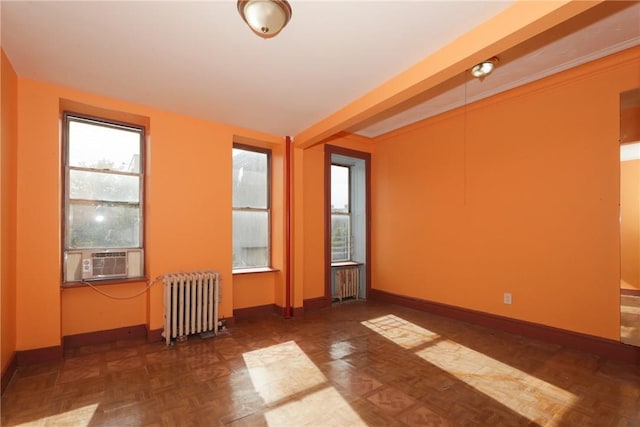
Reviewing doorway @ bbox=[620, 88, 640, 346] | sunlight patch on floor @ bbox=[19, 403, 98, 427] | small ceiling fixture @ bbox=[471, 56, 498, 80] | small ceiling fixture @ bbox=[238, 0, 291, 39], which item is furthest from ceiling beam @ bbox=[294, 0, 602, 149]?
sunlight patch on floor @ bbox=[19, 403, 98, 427]

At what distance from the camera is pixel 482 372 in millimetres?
2758

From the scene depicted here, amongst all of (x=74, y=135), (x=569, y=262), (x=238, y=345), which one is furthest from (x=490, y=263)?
(x=74, y=135)

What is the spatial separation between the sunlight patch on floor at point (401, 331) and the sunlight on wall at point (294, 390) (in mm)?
1158

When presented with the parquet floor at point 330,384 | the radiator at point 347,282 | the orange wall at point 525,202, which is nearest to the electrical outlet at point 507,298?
the orange wall at point 525,202

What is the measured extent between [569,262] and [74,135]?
5702mm

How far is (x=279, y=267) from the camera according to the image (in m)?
4.69

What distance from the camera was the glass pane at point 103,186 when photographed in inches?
137

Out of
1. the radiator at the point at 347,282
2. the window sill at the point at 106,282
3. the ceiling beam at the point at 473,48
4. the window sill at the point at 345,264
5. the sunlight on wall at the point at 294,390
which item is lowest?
the sunlight on wall at the point at 294,390

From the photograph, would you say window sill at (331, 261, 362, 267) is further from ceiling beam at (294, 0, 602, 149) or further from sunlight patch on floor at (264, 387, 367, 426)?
sunlight patch on floor at (264, 387, 367, 426)

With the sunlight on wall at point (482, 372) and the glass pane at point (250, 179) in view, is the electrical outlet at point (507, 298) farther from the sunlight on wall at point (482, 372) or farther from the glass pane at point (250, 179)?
the glass pane at point (250, 179)

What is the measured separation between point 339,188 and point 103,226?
3.79 metres

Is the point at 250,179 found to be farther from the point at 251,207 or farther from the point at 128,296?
the point at 128,296

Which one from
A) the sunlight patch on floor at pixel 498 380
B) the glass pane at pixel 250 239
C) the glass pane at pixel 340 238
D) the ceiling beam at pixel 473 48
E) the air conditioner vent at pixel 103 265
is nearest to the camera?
the ceiling beam at pixel 473 48

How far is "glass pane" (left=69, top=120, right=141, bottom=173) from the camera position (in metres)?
3.49
